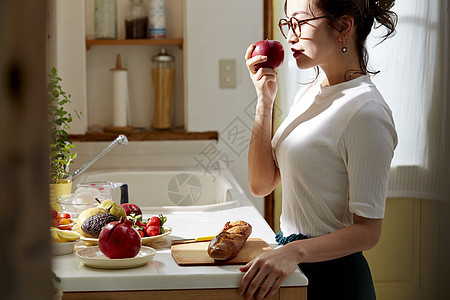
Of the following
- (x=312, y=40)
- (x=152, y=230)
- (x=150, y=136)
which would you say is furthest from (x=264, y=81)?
(x=150, y=136)

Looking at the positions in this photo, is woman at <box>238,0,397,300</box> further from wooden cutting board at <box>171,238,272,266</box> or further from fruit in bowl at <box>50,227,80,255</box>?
fruit in bowl at <box>50,227,80,255</box>

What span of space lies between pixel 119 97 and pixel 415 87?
127 cm

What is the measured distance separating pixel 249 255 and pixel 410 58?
1.65 metres

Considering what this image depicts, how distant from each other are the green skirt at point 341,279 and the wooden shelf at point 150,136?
1.29 metres

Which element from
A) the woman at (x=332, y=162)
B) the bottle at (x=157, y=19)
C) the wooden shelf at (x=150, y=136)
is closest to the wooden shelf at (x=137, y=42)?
the bottle at (x=157, y=19)

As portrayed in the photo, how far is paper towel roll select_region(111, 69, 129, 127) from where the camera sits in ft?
7.98

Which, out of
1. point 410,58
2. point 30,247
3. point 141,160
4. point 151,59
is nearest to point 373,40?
point 410,58

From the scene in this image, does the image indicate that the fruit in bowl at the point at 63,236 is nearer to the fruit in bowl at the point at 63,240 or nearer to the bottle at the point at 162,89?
the fruit in bowl at the point at 63,240

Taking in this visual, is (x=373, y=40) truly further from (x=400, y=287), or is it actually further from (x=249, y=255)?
(x=249, y=255)

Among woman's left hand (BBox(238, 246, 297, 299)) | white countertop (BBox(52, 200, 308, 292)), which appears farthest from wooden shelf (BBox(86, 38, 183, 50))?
woman's left hand (BBox(238, 246, 297, 299))

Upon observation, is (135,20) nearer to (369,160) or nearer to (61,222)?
(61,222)

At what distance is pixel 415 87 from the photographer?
248cm

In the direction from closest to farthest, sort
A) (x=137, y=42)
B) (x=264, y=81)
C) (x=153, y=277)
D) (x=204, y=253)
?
(x=153, y=277), (x=204, y=253), (x=264, y=81), (x=137, y=42)

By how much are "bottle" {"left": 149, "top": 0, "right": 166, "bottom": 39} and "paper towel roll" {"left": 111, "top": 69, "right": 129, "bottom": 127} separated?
216mm
